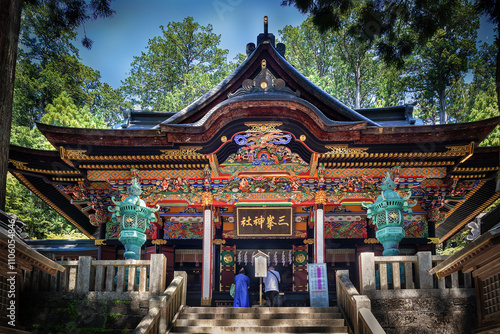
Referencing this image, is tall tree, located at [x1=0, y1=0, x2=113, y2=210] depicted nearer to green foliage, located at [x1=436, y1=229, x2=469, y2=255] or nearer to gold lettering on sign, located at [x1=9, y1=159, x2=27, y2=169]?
gold lettering on sign, located at [x1=9, y1=159, x2=27, y2=169]

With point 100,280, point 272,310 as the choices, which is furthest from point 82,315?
point 272,310

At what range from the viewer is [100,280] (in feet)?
28.9

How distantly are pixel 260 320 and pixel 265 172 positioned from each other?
5162 millimetres

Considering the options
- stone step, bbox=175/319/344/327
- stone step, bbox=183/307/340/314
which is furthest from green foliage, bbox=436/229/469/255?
stone step, bbox=175/319/344/327

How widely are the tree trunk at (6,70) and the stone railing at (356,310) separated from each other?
20.1ft

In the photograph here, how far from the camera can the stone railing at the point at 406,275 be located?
27.4ft

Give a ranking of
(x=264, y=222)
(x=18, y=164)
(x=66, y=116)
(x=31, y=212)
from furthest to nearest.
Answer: (x=66, y=116), (x=31, y=212), (x=264, y=222), (x=18, y=164)

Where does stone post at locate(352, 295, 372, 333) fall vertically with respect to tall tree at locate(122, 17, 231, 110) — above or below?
below

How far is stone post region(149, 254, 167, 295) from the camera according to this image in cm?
858

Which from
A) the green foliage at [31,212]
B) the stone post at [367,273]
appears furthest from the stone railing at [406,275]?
the green foliage at [31,212]

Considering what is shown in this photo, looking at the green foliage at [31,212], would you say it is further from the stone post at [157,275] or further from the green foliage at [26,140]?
the stone post at [157,275]

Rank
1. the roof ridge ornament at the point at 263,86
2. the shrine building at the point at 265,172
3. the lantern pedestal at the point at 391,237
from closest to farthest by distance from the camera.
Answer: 1. the lantern pedestal at the point at 391,237
2. the shrine building at the point at 265,172
3. the roof ridge ornament at the point at 263,86

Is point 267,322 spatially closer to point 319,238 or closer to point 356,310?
point 356,310

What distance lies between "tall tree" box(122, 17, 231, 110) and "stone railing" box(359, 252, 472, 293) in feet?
74.6
